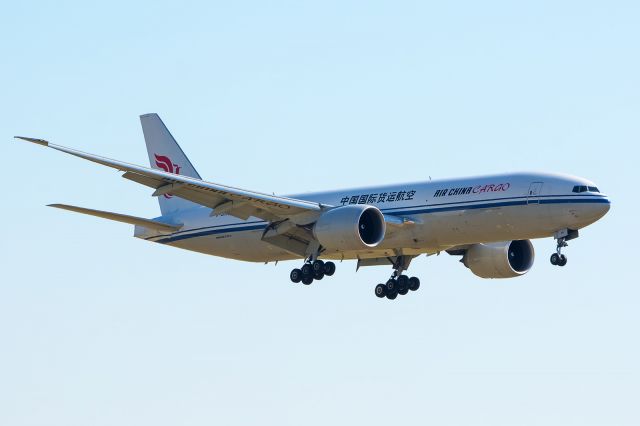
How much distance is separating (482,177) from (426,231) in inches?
114

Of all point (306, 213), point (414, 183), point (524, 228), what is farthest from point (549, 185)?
point (306, 213)

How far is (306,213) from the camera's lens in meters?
61.0

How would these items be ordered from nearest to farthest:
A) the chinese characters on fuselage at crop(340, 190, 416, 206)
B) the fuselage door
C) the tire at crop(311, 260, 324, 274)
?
1. the fuselage door
2. the chinese characters on fuselage at crop(340, 190, 416, 206)
3. the tire at crop(311, 260, 324, 274)

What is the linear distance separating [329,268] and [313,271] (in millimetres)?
635

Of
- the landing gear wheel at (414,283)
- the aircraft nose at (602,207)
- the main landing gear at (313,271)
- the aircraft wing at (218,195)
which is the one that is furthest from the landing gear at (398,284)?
the aircraft nose at (602,207)


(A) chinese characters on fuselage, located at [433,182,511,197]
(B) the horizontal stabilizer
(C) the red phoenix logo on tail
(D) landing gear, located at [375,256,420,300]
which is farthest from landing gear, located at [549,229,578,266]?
(C) the red phoenix logo on tail

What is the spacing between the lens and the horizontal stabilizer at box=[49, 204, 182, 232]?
60.0 m

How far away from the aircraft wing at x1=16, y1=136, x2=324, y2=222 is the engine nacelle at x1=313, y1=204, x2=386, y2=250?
141cm

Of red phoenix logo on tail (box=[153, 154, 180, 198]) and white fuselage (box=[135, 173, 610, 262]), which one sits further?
red phoenix logo on tail (box=[153, 154, 180, 198])

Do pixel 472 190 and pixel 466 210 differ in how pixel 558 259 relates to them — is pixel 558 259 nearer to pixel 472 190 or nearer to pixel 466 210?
pixel 466 210

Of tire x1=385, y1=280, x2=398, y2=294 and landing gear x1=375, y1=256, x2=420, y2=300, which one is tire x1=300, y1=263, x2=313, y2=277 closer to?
landing gear x1=375, y1=256, x2=420, y2=300

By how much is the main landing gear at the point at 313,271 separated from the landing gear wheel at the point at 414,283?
14.1ft

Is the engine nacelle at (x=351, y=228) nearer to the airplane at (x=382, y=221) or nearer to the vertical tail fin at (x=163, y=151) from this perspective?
the airplane at (x=382, y=221)

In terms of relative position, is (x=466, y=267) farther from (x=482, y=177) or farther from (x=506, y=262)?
(x=482, y=177)
